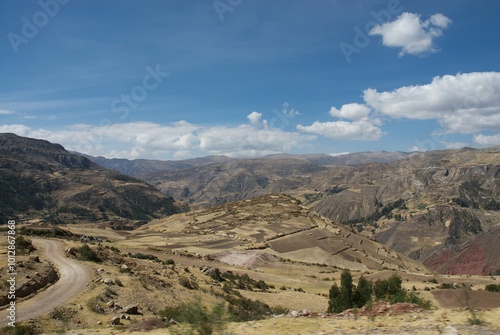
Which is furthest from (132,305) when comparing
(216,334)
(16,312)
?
(216,334)

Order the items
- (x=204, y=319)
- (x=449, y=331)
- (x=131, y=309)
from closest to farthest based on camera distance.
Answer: (x=204, y=319)
(x=449, y=331)
(x=131, y=309)

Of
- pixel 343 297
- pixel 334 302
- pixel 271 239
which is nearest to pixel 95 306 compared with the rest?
pixel 334 302

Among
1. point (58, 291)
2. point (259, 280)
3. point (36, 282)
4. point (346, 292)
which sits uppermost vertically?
point (36, 282)

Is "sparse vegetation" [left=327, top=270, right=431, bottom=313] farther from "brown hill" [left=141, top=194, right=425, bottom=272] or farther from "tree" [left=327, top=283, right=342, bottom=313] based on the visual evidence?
"brown hill" [left=141, top=194, right=425, bottom=272]

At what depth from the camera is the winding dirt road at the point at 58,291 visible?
22562 mm

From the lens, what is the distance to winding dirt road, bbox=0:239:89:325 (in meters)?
22.6

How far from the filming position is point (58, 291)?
2753cm

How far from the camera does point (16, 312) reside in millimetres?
22234

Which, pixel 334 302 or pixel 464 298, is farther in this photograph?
pixel 464 298

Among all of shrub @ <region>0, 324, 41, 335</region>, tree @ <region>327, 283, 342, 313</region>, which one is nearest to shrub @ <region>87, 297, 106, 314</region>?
shrub @ <region>0, 324, 41, 335</region>

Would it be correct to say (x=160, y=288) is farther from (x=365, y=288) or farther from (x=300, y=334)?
(x=300, y=334)

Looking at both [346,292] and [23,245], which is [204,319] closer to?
[346,292]

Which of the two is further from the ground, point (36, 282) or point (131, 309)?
point (36, 282)

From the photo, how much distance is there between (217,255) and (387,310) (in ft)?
236
